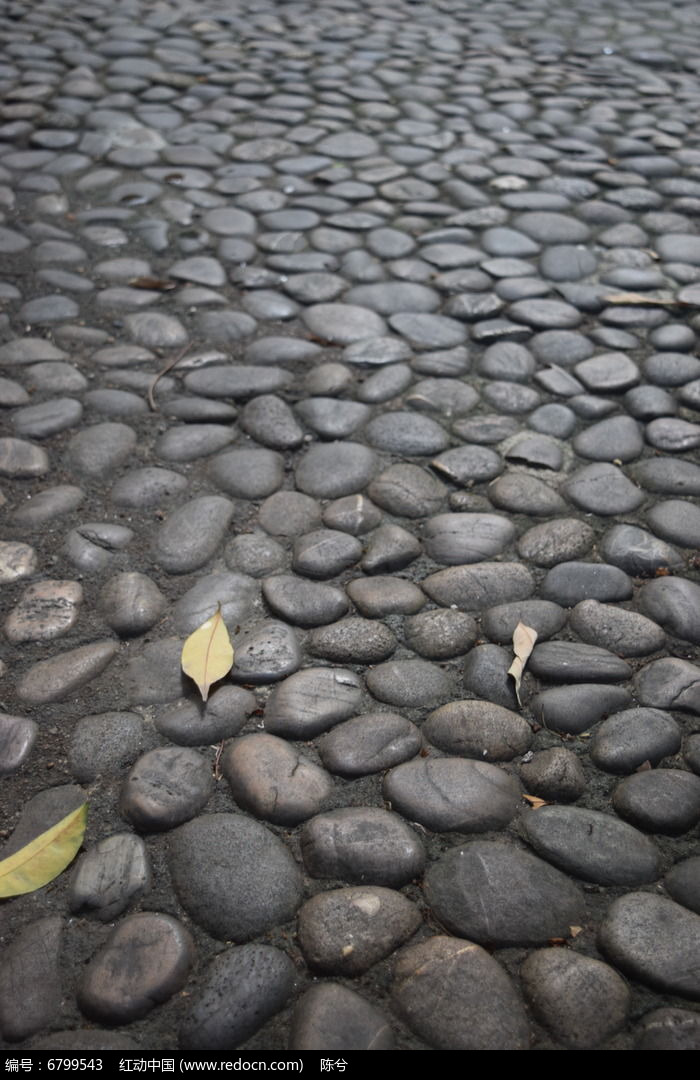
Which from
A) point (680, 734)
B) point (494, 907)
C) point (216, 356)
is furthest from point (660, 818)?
point (216, 356)

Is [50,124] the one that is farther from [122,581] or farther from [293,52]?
[122,581]

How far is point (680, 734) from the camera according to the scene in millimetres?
1691

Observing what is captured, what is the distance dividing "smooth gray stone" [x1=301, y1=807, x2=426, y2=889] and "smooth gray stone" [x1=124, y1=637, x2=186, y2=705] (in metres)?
0.41

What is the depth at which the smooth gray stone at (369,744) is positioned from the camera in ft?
5.41

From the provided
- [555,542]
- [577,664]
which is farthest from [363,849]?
[555,542]

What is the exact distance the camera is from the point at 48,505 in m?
2.25

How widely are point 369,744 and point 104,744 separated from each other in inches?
19.1

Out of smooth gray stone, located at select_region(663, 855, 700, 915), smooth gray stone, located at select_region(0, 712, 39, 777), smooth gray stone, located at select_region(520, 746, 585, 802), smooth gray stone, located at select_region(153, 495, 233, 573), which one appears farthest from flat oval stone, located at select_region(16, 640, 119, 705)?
smooth gray stone, located at select_region(663, 855, 700, 915)

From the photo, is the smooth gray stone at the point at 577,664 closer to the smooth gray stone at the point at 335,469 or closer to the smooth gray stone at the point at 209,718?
the smooth gray stone at the point at 209,718

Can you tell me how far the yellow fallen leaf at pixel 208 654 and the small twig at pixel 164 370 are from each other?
912 mm

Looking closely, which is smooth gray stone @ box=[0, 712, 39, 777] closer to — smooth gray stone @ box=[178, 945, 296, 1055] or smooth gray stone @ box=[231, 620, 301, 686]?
smooth gray stone @ box=[231, 620, 301, 686]

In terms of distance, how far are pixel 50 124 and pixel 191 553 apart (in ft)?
9.65

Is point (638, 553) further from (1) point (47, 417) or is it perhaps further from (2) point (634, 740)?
(1) point (47, 417)

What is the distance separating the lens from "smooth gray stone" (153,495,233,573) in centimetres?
212
